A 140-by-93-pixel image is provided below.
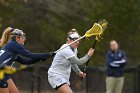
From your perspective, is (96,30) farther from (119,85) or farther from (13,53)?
(119,85)

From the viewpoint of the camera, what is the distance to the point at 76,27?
93.4ft

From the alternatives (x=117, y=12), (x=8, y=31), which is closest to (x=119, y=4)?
(x=117, y=12)

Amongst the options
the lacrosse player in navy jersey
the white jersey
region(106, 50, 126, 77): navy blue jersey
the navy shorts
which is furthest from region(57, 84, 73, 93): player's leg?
region(106, 50, 126, 77): navy blue jersey

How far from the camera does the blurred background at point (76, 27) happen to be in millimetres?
21469

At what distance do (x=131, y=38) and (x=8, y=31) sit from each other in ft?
46.0

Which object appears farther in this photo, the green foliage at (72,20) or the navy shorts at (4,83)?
the green foliage at (72,20)

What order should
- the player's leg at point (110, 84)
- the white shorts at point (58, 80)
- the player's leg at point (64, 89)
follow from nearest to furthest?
the player's leg at point (64, 89) < the white shorts at point (58, 80) < the player's leg at point (110, 84)

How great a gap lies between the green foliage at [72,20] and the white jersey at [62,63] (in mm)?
12210

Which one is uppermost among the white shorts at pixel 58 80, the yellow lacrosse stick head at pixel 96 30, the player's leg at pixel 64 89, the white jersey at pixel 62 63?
the yellow lacrosse stick head at pixel 96 30

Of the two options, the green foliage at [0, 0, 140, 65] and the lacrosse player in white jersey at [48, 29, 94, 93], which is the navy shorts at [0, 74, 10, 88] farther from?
the green foliage at [0, 0, 140, 65]

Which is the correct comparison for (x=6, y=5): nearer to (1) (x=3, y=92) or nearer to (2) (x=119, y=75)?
(2) (x=119, y=75)

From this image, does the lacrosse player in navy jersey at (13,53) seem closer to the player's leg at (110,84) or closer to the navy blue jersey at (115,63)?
the navy blue jersey at (115,63)

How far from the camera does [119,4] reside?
26594 millimetres

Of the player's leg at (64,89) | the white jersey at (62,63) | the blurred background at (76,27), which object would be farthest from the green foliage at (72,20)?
the player's leg at (64,89)
